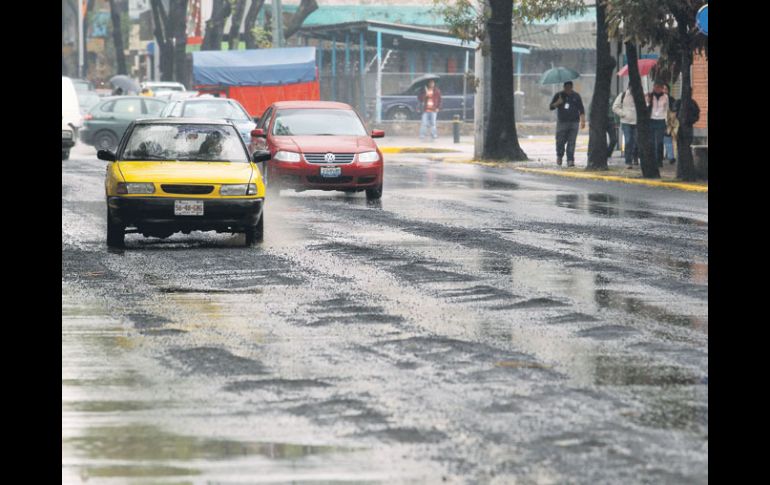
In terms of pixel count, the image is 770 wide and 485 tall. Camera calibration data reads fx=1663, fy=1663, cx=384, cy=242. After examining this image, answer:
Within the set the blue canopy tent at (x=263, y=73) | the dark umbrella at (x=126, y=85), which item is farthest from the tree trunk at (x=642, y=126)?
the dark umbrella at (x=126, y=85)

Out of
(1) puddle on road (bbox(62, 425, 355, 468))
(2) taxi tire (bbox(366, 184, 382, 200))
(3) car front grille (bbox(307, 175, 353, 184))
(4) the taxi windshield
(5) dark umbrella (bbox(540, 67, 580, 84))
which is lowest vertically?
(1) puddle on road (bbox(62, 425, 355, 468))

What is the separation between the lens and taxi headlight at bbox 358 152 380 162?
24.8 meters

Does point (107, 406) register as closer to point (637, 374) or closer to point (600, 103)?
point (637, 374)

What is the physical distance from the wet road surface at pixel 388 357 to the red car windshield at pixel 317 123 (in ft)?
23.7

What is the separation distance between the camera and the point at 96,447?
7.54 m

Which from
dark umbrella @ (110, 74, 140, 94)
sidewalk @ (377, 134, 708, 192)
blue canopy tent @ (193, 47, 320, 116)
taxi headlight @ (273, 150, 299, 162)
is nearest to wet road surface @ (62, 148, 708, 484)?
taxi headlight @ (273, 150, 299, 162)

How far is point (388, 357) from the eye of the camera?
10031mm

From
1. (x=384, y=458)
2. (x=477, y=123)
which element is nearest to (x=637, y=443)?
(x=384, y=458)

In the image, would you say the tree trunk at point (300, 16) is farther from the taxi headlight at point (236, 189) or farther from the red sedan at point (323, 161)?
the taxi headlight at point (236, 189)

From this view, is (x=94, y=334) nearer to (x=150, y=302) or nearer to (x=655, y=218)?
(x=150, y=302)

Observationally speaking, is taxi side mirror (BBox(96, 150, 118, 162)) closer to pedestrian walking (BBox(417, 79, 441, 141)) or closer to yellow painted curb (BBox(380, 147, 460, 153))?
yellow painted curb (BBox(380, 147, 460, 153))

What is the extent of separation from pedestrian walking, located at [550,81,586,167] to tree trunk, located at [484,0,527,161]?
2.66m

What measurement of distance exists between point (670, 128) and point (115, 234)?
1497cm
